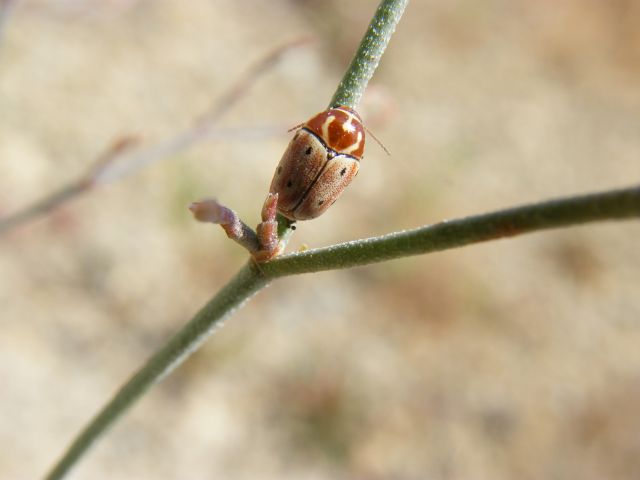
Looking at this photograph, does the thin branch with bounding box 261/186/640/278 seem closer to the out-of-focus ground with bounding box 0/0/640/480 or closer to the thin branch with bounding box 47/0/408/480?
the thin branch with bounding box 47/0/408/480

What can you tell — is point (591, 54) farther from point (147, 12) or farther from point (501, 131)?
point (147, 12)

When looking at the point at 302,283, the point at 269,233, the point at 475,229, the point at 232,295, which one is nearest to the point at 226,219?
the point at 269,233

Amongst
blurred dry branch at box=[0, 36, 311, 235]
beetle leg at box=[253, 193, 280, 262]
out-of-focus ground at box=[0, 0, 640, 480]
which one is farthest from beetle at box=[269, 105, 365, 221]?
out-of-focus ground at box=[0, 0, 640, 480]

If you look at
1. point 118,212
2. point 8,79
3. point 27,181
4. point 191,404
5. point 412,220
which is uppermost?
point 8,79

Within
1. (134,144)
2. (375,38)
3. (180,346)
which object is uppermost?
(375,38)

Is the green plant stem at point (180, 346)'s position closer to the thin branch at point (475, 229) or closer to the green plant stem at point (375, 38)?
the thin branch at point (475, 229)

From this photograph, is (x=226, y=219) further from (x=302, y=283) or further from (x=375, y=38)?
(x=302, y=283)

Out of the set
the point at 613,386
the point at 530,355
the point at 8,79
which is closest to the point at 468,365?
the point at 530,355
